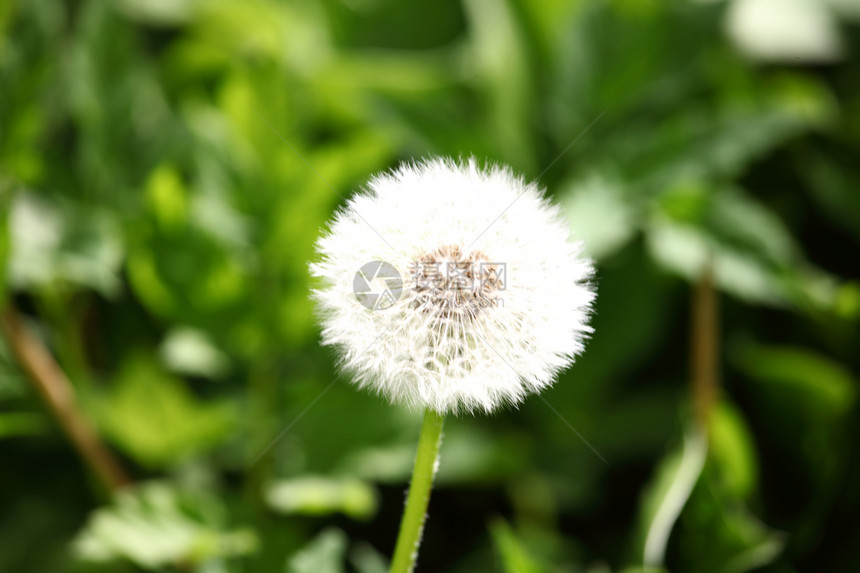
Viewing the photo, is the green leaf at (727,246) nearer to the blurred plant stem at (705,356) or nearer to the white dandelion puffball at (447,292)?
the blurred plant stem at (705,356)

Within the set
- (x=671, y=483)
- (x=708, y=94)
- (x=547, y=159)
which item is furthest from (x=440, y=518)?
(x=708, y=94)

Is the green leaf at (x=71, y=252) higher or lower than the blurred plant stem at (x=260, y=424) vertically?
higher

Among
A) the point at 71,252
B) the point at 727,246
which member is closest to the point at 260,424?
the point at 71,252

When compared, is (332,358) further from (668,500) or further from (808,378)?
(808,378)

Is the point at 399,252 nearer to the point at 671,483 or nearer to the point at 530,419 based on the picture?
the point at 671,483

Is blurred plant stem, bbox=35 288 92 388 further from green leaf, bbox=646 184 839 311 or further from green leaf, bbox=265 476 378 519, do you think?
green leaf, bbox=646 184 839 311

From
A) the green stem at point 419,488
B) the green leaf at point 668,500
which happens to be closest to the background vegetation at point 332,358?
the green leaf at point 668,500
